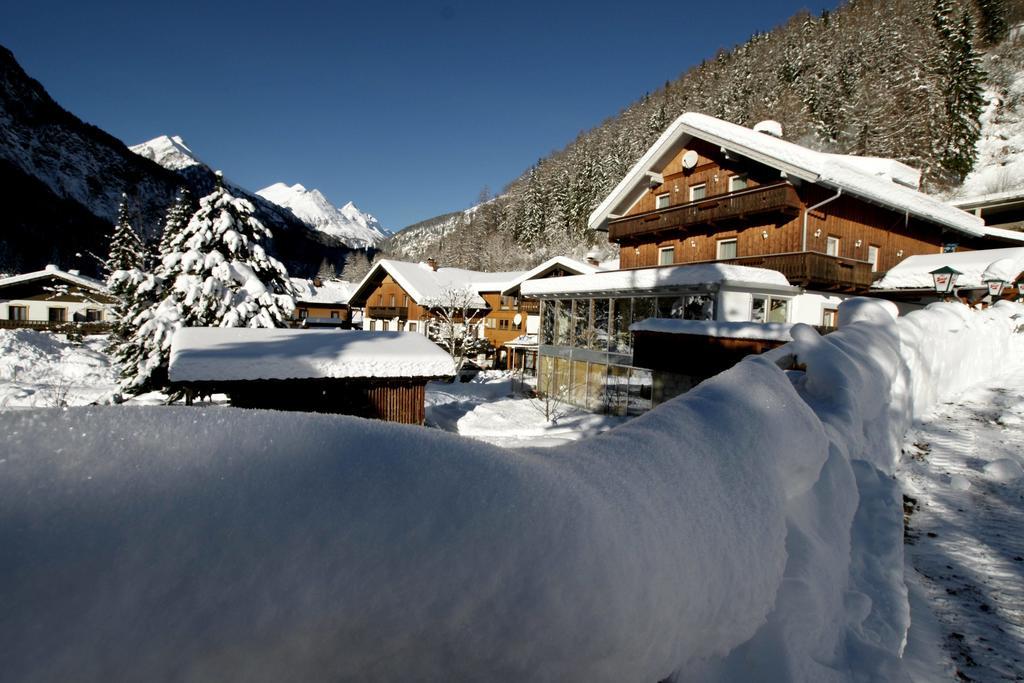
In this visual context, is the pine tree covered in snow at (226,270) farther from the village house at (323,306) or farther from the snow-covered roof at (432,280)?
the village house at (323,306)

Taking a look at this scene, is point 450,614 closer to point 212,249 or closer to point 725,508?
point 725,508

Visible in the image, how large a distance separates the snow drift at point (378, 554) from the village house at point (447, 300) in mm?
31783

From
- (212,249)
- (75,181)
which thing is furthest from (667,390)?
(75,181)

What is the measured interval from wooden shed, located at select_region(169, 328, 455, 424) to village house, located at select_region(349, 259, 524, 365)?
21180 mm

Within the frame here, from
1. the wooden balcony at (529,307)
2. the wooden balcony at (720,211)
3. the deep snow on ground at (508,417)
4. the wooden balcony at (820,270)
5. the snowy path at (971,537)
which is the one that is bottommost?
the deep snow on ground at (508,417)

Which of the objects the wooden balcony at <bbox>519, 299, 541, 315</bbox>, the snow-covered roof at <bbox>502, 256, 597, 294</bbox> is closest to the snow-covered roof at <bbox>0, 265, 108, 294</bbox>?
the wooden balcony at <bbox>519, 299, 541, 315</bbox>

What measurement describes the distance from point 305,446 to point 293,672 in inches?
14.1

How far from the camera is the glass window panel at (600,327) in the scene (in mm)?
17395

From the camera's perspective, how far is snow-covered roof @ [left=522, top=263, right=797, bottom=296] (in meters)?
13.5

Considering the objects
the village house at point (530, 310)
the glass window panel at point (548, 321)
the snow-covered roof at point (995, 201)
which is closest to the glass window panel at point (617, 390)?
the glass window panel at point (548, 321)

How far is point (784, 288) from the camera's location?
1495 cm

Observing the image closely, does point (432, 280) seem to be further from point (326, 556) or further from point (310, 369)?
point (326, 556)

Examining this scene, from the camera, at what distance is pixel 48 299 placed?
33.3 m

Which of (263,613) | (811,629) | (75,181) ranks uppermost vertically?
(75,181)
